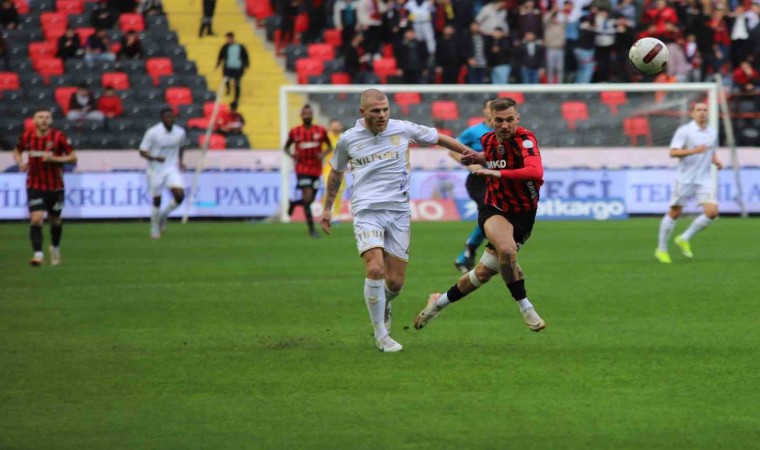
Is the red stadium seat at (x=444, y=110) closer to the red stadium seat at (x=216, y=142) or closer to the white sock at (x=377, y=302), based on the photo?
the red stadium seat at (x=216, y=142)

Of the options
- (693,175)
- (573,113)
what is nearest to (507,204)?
(693,175)

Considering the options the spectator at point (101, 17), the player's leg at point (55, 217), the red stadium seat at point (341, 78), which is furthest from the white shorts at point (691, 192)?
the spectator at point (101, 17)

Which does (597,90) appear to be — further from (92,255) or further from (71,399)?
(71,399)

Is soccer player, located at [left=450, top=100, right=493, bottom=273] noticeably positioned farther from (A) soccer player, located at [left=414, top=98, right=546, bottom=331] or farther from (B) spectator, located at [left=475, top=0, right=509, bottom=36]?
(B) spectator, located at [left=475, top=0, right=509, bottom=36]

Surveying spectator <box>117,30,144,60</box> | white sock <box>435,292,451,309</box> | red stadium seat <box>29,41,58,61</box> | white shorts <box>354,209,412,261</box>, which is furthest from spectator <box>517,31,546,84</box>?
white shorts <box>354,209,412,261</box>

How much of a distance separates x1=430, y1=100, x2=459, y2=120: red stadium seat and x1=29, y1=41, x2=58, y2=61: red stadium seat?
9879 millimetres

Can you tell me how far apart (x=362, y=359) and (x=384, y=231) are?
1.11 metres

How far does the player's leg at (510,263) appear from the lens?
10664mm

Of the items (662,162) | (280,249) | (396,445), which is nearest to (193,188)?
(280,249)

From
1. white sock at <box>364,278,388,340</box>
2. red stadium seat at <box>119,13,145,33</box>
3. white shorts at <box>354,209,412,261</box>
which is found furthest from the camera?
red stadium seat at <box>119,13,145,33</box>

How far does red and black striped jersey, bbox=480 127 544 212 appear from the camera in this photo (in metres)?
10.5

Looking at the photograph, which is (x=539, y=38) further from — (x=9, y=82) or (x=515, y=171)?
(x=515, y=171)

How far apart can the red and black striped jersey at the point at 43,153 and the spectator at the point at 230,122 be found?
11923 mm

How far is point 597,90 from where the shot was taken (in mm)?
28281
